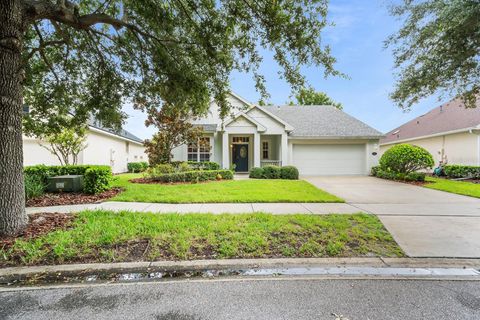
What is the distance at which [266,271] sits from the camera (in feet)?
11.0

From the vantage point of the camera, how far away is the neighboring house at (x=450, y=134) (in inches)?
625

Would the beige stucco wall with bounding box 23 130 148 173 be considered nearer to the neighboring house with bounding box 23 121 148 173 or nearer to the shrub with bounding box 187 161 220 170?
the neighboring house with bounding box 23 121 148 173

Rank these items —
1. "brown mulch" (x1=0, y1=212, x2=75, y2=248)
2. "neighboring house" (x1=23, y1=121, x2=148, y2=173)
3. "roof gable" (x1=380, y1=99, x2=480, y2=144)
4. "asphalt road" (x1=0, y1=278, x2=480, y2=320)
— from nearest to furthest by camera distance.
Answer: "asphalt road" (x1=0, y1=278, x2=480, y2=320) < "brown mulch" (x1=0, y1=212, x2=75, y2=248) < "neighboring house" (x1=23, y1=121, x2=148, y2=173) < "roof gable" (x1=380, y1=99, x2=480, y2=144)

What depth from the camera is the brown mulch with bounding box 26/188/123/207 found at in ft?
22.3

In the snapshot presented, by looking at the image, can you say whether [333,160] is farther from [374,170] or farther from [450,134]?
[450,134]

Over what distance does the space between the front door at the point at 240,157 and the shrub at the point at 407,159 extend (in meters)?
9.07

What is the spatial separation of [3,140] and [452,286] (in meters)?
7.14

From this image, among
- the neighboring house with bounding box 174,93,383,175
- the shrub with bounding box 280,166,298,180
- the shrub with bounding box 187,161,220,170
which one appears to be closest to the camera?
the shrub with bounding box 280,166,298,180

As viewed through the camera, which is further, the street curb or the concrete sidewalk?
the concrete sidewalk

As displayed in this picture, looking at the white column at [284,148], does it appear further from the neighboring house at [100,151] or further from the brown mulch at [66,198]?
the brown mulch at [66,198]

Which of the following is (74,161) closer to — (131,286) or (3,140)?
(3,140)

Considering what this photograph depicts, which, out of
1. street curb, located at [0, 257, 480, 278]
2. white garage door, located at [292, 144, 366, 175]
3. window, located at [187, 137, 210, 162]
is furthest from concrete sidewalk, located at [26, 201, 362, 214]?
white garage door, located at [292, 144, 366, 175]

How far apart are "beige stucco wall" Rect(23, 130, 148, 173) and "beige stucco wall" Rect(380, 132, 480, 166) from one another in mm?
25299

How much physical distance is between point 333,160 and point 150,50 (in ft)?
47.2
